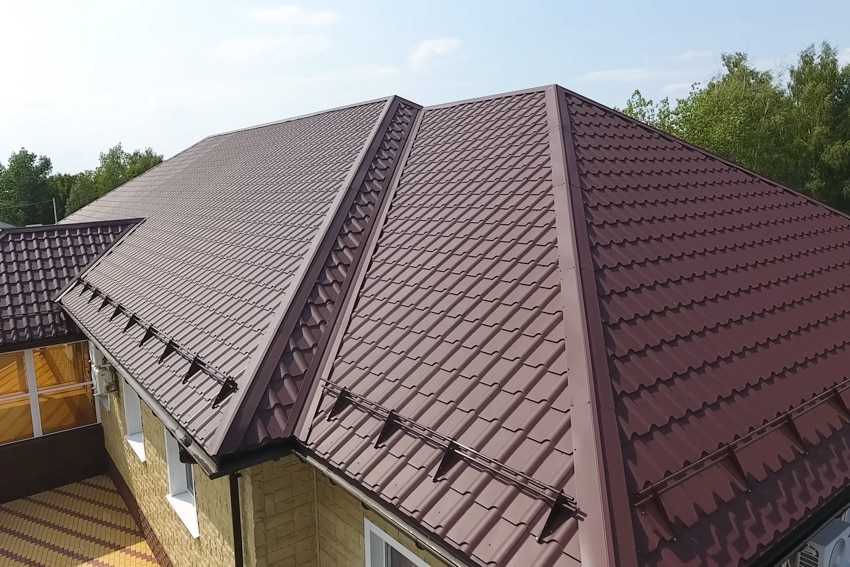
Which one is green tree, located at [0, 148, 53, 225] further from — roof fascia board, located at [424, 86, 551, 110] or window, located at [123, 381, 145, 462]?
roof fascia board, located at [424, 86, 551, 110]

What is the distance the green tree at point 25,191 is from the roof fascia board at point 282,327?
6730cm

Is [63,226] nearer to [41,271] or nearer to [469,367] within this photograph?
[41,271]

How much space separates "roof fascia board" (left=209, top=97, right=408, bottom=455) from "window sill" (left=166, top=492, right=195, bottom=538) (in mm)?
2732

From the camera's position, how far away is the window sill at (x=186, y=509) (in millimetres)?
7281

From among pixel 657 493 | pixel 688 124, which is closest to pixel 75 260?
pixel 657 493

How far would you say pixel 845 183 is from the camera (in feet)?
103

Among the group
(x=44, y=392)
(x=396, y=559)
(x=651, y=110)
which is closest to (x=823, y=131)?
(x=651, y=110)

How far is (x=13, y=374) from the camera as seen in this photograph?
11508mm

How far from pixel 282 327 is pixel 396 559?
8.61 feet

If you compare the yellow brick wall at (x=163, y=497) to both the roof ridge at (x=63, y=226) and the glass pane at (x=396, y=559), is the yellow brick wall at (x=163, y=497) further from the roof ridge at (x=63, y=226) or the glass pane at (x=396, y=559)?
the roof ridge at (x=63, y=226)

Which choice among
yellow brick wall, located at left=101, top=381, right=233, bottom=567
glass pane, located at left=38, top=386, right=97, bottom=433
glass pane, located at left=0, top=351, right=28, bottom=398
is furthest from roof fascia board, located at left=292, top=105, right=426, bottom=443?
glass pane, located at left=0, top=351, right=28, bottom=398

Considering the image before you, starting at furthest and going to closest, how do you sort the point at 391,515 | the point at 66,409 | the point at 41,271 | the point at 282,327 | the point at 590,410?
the point at 41,271, the point at 66,409, the point at 282,327, the point at 391,515, the point at 590,410

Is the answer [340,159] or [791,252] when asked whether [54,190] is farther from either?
[791,252]

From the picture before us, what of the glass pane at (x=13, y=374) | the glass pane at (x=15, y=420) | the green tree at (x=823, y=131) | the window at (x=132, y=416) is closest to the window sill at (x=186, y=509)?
the window at (x=132, y=416)
